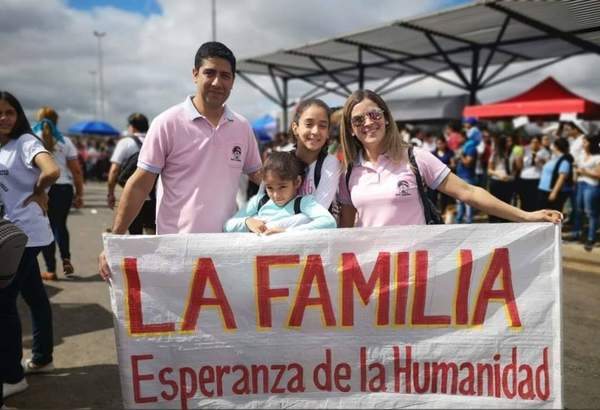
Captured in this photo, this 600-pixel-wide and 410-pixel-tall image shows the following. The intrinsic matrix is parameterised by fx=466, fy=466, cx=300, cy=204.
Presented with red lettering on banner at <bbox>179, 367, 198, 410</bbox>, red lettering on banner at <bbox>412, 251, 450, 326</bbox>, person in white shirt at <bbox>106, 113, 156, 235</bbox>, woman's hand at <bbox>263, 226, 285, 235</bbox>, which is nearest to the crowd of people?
woman's hand at <bbox>263, 226, 285, 235</bbox>

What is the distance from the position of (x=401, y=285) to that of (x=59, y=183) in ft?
15.1

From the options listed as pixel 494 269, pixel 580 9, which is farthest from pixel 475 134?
pixel 494 269

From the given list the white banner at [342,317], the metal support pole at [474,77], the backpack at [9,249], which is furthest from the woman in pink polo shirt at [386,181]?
the metal support pole at [474,77]

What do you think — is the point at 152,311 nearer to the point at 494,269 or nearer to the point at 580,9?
the point at 494,269

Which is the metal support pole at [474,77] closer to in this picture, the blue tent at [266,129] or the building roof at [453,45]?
the building roof at [453,45]

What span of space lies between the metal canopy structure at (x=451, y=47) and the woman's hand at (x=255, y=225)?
683 cm

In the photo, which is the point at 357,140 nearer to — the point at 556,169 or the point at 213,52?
the point at 213,52

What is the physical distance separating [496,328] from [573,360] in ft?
5.22

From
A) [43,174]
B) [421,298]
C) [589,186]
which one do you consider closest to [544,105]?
[589,186]

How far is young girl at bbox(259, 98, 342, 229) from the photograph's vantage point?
7.64ft

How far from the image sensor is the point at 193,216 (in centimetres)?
237

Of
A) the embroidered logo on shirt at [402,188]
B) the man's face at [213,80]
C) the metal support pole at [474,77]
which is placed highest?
the metal support pole at [474,77]

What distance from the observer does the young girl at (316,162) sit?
2.33 meters

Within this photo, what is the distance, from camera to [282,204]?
7.78ft
